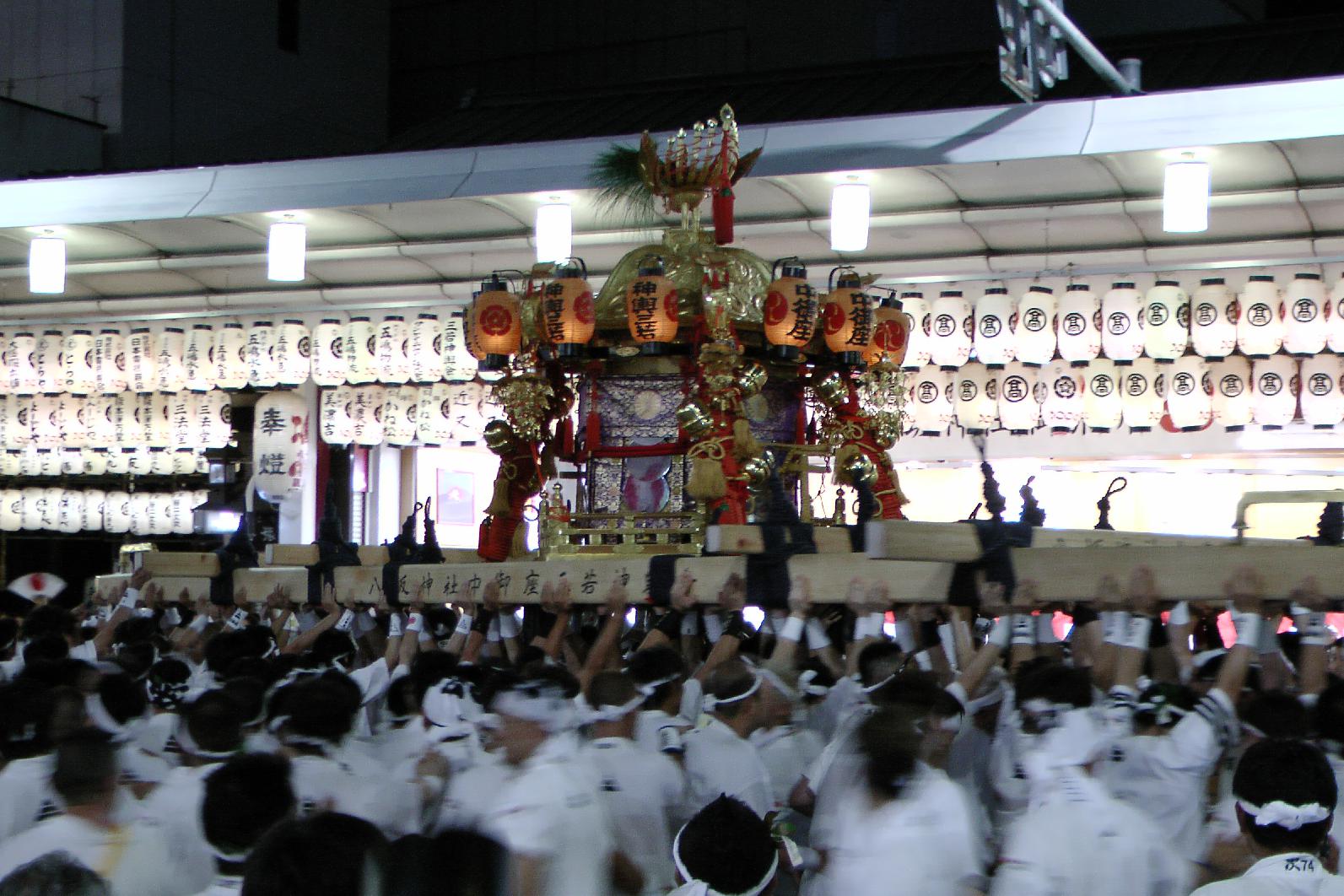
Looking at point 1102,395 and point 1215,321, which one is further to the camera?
point 1102,395

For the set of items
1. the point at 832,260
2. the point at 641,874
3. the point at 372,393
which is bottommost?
the point at 641,874

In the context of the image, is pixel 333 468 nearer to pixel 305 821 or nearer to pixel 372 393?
pixel 372 393

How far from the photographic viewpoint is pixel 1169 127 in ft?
31.1

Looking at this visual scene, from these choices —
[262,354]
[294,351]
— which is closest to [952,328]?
[294,351]

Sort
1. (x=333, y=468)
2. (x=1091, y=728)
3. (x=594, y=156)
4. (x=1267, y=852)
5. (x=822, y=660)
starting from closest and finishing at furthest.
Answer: (x=1267, y=852)
(x=1091, y=728)
(x=822, y=660)
(x=594, y=156)
(x=333, y=468)

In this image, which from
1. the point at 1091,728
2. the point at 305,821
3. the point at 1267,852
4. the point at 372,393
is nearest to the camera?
the point at 305,821

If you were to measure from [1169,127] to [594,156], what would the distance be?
3.99 meters

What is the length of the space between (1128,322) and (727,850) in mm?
9200

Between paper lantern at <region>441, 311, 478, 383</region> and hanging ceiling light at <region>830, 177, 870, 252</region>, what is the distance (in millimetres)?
4021

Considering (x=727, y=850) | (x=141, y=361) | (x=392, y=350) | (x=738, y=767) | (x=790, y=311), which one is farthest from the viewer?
(x=141, y=361)

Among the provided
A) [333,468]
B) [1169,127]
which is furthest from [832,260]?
[333,468]

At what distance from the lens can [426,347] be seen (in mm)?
13273

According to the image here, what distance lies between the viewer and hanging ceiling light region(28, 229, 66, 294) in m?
12.9

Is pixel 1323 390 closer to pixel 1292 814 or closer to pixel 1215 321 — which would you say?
pixel 1215 321
